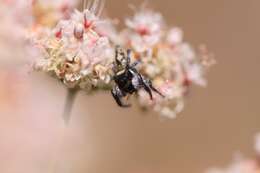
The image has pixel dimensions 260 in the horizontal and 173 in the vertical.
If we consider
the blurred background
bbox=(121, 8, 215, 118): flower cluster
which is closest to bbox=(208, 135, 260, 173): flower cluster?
bbox=(121, 8, 215, 118): flower cluster

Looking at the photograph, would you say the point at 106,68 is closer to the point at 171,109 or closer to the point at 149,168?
the point at 171,109

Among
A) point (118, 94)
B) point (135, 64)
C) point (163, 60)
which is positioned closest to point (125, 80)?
point (118, 94)

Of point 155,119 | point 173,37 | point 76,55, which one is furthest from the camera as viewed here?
point 155,119

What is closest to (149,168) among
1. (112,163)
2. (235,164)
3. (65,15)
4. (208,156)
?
(112,163)

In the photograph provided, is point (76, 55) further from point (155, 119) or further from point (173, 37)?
point (155, 119)

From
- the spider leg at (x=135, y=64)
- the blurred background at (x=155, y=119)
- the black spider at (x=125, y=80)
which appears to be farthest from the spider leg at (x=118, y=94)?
the blurred background at (x=155, y=119)

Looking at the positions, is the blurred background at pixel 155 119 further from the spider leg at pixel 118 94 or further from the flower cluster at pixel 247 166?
the flower cluster at pixel 247 166
